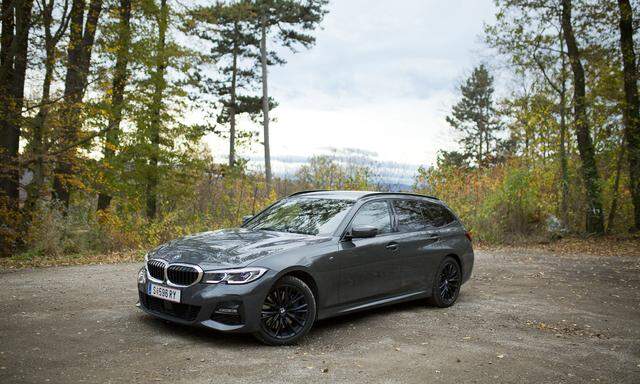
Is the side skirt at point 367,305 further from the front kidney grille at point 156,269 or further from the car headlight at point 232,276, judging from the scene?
the front kidney grille at point 156,269

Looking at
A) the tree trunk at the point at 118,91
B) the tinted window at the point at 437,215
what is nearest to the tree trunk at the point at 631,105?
the tinted window at the point at 437,215

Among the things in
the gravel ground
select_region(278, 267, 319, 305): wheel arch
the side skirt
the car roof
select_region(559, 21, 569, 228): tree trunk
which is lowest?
the gravel ground

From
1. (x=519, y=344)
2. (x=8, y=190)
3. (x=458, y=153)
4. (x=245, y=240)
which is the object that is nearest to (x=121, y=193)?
(x=8, y=190)

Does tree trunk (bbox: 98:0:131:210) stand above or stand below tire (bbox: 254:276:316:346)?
above

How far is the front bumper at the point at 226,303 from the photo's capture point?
5.73m

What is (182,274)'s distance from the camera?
235 inches

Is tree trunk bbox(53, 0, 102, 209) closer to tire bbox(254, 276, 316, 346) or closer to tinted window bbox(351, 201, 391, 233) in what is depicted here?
tinted window bbox(351, 201, 391, 233)

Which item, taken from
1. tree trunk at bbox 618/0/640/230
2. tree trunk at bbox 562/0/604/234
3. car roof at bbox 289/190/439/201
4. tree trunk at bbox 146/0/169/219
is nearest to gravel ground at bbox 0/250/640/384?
car roof at bbox 289/190/439/201

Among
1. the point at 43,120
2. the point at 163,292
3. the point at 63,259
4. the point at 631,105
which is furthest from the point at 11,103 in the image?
the point at 631,105

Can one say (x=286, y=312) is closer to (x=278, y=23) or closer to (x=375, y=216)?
(x=375, y=216)

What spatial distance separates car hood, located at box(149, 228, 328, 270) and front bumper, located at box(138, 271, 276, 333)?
0.77 feet

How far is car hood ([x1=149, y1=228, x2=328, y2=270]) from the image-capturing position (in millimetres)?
5949

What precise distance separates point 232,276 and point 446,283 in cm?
405

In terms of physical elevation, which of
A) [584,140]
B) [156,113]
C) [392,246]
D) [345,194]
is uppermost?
[156,113]
